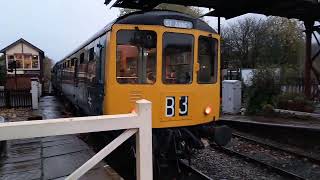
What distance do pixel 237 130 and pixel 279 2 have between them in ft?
15.1

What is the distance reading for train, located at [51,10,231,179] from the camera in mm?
6711

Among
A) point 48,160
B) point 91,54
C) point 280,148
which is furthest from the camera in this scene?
point 280,148

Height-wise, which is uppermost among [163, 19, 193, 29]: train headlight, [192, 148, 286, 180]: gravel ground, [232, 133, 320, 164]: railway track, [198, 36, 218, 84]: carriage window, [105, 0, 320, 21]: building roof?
[105, 0, 320, 21]: building roof

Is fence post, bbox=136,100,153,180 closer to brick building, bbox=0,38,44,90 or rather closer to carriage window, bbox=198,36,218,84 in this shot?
carriage window, bbox=198,36,218,84

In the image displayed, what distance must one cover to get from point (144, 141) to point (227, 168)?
18.5 feet

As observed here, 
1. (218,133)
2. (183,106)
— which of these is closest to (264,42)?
(218,133)

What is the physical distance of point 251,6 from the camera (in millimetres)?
12781

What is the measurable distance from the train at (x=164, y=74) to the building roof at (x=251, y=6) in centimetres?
446

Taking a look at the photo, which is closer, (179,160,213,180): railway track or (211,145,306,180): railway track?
(211,145,306,180): railway track

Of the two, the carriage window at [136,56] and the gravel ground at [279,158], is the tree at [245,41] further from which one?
the carriage window at [136,56]

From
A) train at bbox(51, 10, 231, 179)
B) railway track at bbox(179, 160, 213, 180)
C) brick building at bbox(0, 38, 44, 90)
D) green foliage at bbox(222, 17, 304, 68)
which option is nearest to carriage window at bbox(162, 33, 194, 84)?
train at bbox(51, 10, 231, 179)

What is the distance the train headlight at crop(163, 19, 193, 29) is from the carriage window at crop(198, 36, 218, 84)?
38 cm

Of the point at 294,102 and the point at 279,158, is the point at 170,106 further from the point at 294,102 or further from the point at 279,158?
the point at 294,102

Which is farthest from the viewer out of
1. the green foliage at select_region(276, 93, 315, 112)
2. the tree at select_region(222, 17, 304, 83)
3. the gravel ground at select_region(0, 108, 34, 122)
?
the tree at select_region(222, 17, 304, 83)
